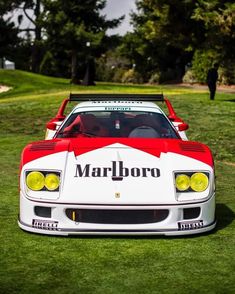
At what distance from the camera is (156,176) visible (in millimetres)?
5074

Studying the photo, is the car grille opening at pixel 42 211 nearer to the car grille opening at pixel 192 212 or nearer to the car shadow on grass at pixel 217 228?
the car shadow on grass at pixel 217 228

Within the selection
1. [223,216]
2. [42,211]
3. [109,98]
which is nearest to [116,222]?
[42,211]

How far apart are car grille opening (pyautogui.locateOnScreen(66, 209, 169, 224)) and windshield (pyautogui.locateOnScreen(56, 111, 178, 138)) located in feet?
5.35

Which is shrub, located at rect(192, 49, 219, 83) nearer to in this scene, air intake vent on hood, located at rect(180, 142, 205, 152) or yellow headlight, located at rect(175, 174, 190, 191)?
air intake vent on hood, located at rect(180, 142, 205, 152)

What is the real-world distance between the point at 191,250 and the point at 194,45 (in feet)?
83.4

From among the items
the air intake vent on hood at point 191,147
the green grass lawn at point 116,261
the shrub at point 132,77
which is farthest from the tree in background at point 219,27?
the shrub at point 132,77

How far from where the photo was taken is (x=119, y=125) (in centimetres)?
658

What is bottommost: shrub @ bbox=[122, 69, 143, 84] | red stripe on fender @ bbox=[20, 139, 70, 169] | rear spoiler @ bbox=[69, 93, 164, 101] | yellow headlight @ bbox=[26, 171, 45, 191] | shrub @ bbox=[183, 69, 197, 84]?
shrub @ bbox=[122, 69, 143, 84]

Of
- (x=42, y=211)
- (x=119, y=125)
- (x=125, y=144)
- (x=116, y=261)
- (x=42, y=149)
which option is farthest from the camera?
(x=119, y=125)

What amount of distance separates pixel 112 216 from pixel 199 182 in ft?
2.83

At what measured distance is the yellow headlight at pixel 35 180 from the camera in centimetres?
507

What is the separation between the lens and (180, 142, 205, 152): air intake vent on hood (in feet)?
18.3

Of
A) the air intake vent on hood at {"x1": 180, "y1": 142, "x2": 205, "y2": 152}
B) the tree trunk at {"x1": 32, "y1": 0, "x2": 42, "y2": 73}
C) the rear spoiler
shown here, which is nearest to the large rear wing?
the rear spoiler

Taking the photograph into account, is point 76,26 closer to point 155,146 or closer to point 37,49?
point 37,49
